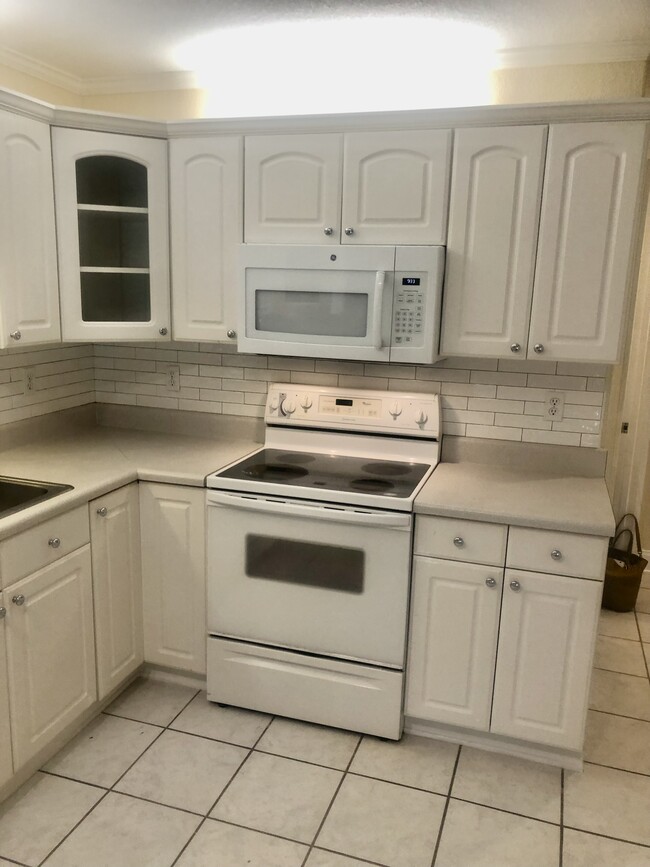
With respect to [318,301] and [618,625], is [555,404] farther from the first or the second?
[618,625]

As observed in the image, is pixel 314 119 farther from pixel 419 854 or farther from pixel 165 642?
pixel 419 854

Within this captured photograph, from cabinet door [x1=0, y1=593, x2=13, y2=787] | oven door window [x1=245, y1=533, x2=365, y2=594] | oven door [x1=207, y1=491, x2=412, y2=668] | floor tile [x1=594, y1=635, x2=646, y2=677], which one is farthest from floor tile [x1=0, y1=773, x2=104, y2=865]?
floor tile [x1=594, y1=635, x2=646, y2=677]

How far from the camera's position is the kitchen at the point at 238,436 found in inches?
80.6

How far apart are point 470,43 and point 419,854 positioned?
2.59m

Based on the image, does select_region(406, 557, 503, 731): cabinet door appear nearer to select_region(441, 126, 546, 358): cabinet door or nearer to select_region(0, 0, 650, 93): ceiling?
select_region(441, 126, 546, 358): cabinet door

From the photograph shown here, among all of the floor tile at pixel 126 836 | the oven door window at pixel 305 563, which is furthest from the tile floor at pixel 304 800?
the oven door window at pixel 305 563

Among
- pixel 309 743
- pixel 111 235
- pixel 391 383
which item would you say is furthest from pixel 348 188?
pixel 309 743

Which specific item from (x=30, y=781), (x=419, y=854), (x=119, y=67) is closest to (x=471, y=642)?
(x=419, y=854)

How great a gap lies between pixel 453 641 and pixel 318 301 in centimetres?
128

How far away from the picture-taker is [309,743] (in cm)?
233

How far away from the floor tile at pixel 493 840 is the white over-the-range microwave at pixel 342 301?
1453 mm

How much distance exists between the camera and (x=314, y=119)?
92.6 inches

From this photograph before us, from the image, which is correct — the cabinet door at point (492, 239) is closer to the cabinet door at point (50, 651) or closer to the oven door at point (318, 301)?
the oven door at point (318, 301)

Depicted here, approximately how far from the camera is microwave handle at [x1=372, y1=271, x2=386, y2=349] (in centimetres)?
229
